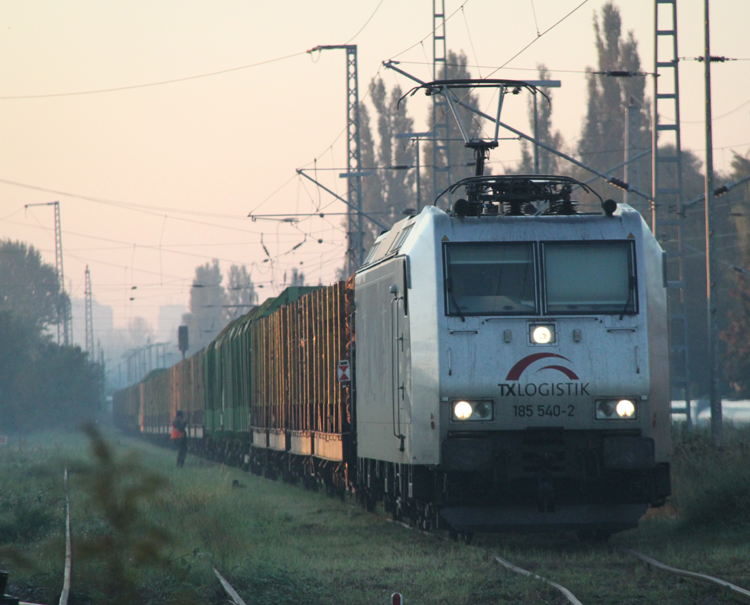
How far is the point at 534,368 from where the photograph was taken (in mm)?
9562

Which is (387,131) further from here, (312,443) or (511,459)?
(511,459)

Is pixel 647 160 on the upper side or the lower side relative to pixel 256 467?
upper

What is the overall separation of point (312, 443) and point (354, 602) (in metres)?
9.98

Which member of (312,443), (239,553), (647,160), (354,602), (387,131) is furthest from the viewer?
(387,131)

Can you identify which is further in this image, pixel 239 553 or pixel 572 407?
pixel 239 553

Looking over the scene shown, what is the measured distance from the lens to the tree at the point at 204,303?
17891 centimetres

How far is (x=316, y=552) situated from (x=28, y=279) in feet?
342

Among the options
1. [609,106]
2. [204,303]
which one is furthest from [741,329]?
[204,303]

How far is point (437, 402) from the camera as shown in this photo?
9492mm

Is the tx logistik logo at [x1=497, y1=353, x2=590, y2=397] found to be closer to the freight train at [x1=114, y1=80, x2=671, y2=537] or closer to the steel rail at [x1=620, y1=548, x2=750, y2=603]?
the freight train at [x1=114, y1=80, x2=671, y2=537]

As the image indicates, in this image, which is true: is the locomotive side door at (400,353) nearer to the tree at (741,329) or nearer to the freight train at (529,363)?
the freight train at (529,363)

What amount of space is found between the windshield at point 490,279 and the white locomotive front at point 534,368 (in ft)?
0.04

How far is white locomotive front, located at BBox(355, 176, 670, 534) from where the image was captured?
952 cm

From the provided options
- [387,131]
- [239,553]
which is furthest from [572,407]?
[387,131]
